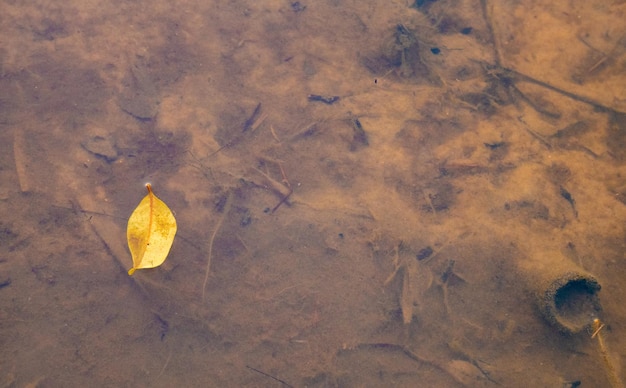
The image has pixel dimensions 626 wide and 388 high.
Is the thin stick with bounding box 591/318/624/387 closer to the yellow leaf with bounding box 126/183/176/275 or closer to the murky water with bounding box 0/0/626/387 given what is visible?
the murky water with bounding box 0/0/626/387

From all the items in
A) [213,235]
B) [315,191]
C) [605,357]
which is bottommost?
[605,357]

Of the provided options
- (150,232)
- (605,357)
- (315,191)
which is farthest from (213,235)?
(605,357)

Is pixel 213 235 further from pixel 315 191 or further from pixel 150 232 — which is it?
pixel 315 191

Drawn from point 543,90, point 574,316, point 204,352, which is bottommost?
point 204,352

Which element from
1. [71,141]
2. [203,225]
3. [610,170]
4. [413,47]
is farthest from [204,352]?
[610,170]

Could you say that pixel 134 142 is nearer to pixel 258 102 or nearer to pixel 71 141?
pixel 71 141

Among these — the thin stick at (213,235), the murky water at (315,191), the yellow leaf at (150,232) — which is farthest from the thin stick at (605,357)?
the yellow leaf at (150,232)
